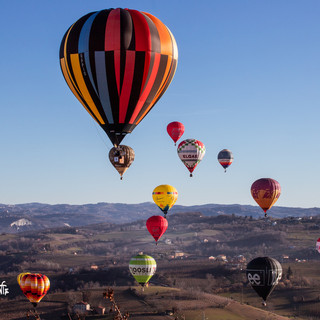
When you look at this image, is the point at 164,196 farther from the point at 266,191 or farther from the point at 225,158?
the point at 225,158

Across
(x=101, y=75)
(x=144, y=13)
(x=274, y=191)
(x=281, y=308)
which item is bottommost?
(x=281, y=308)

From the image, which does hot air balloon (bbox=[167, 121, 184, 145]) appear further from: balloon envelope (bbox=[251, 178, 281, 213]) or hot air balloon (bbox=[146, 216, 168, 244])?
balloon envelope (bbox=[251, 178, 281, 213])

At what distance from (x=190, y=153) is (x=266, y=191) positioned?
12312 millimetres

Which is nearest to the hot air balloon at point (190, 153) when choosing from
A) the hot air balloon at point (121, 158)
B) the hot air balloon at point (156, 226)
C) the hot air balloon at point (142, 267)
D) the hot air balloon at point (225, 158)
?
the hot air balloon at point (156, 226)

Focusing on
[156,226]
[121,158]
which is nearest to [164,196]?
[156,226]

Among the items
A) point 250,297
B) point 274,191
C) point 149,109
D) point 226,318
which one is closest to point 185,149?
point 274,191

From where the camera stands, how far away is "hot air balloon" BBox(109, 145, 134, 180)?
196 feet

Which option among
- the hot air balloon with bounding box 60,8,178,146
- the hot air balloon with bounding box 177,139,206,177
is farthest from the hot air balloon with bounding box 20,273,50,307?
the hot air balloon with bounding box 60,8,178,146

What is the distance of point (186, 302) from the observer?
160 m

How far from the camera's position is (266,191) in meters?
83.9

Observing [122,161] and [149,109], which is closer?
[149,109]

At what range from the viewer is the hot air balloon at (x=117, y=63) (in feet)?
153

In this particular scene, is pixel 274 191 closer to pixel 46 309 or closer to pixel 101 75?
pixel 101 75

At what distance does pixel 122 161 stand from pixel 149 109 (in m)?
10.4
